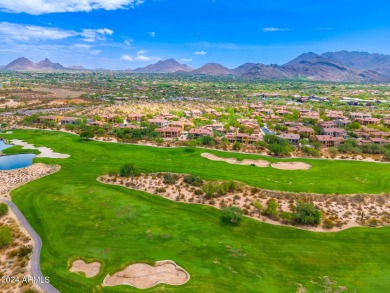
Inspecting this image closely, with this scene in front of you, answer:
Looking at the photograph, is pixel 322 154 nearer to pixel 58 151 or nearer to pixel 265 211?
pixel 265 211

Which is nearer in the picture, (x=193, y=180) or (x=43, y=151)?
(x=193, y=180)

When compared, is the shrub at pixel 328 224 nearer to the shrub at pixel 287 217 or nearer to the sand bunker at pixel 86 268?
the shrub at pixel 287 217

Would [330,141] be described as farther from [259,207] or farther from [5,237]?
[5,237]

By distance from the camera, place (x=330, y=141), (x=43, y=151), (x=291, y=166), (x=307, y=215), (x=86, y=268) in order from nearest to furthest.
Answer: (x=86, y=268) → (x=307, y=215) → (x=291, y=166) → (x=43, y=151) → (x=330, y=141)

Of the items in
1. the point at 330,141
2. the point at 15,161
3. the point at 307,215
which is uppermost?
the point at 330,141

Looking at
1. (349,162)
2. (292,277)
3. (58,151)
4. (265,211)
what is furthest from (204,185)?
(58,151)

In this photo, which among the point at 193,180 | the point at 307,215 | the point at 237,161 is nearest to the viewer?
the point at 307,215

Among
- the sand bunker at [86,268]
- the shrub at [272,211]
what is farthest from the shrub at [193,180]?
the sand bunker at [86,268]

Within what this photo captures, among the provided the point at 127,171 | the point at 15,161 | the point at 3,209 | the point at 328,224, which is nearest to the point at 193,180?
the point at 127,171
